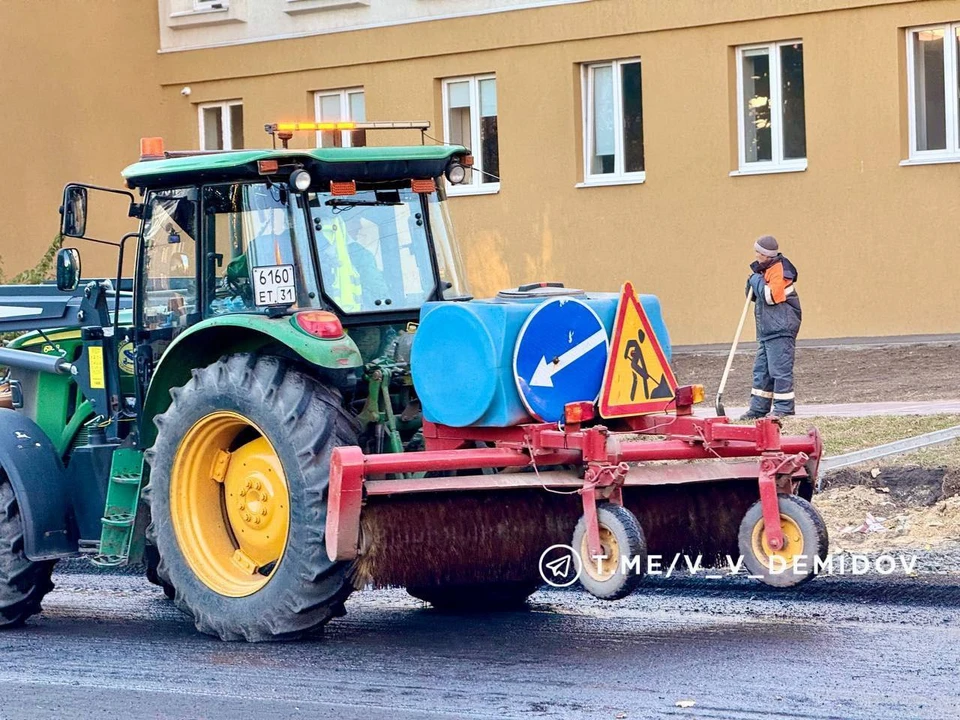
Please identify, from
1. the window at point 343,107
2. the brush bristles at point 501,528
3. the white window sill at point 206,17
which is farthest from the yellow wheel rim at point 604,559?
the white window sill at point 206,17

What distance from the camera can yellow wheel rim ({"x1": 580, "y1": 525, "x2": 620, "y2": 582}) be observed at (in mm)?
6637

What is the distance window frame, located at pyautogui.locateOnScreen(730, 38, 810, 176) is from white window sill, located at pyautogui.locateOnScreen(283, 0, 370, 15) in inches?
215

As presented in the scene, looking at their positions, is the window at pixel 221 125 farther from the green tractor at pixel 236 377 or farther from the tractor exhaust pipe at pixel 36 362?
the green tractor at pixel 236 377

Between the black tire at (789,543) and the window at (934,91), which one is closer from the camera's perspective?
the black tire at (789,543)

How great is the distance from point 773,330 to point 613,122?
6.27 meters

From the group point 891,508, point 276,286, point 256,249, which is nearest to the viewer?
point 276,286

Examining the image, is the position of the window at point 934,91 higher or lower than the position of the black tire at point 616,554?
higher

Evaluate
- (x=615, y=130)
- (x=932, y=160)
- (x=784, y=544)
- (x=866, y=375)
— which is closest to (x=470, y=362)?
(x=784, y=544)

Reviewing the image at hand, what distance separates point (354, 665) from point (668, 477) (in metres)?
1.54

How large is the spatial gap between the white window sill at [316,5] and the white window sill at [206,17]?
87 cm

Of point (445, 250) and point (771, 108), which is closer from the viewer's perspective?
point (445, 250)

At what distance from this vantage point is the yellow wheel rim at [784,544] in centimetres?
699

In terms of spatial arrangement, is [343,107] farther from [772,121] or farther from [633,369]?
[633,369]

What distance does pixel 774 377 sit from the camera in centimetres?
1499
